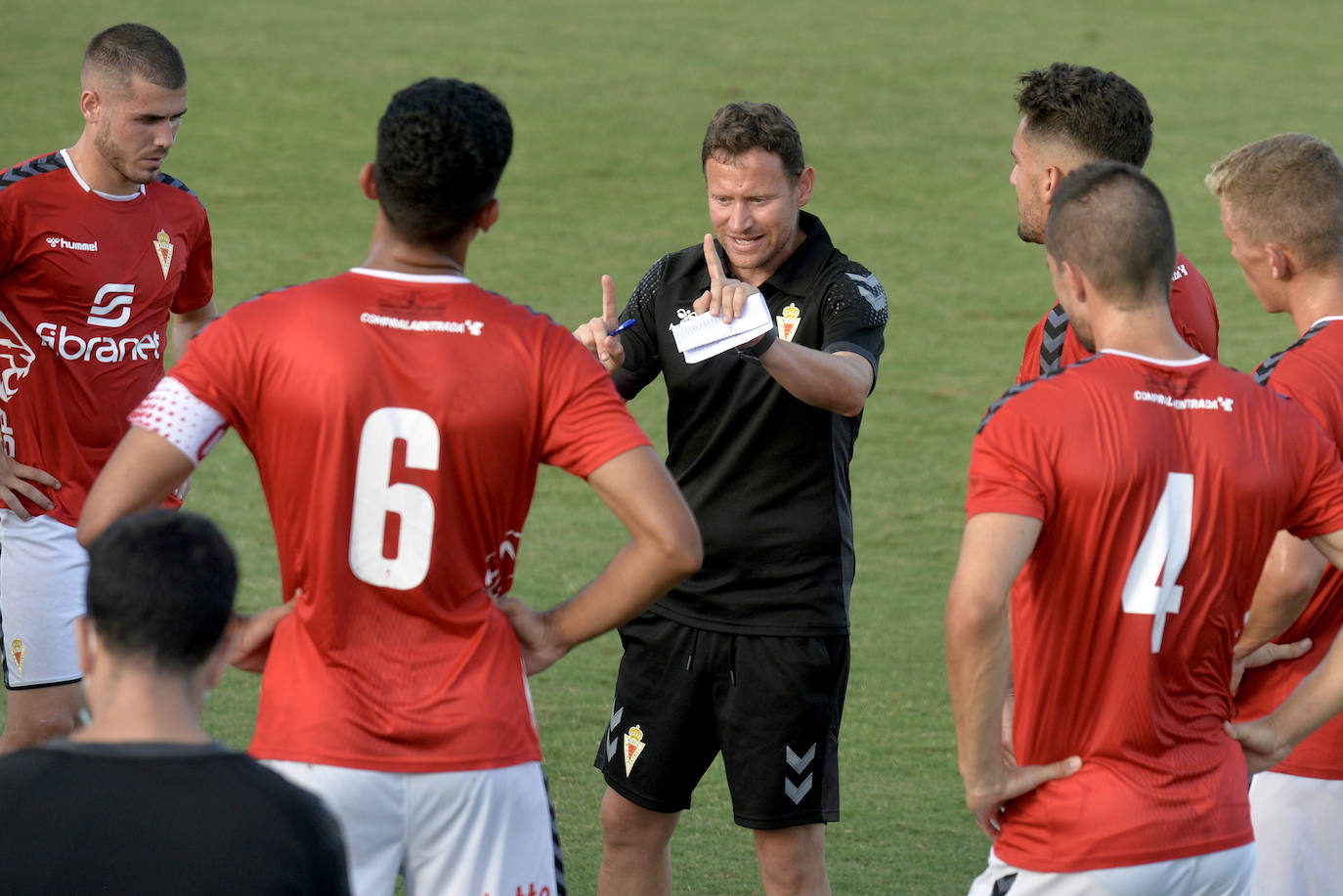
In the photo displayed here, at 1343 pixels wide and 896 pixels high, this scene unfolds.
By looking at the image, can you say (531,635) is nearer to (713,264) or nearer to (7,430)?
(713,264)

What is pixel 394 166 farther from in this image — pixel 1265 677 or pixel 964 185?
pixel 964 185

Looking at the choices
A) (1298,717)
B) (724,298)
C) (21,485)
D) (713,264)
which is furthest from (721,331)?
(21,485)

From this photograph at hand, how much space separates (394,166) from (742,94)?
49.0ft

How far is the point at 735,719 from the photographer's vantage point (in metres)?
4.35

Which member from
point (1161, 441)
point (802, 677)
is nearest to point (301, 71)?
point (802, 677)

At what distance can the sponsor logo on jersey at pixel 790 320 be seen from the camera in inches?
172

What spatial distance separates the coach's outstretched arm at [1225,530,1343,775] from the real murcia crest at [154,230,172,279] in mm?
3724

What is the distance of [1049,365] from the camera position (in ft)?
12.9

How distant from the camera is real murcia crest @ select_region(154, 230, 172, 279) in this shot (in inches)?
208

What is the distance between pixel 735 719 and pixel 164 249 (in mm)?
2537

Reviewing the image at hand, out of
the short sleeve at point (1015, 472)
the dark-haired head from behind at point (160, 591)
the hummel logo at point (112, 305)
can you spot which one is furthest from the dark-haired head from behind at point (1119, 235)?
the hummel logo at point (112, 305)

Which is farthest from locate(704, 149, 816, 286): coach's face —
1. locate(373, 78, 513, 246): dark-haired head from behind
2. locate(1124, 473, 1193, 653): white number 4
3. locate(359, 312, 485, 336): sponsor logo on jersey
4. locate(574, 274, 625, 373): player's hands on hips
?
locate(1124, 473, 1193, 653): white number 4

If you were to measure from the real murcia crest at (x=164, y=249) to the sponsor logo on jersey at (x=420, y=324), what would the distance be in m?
2.70

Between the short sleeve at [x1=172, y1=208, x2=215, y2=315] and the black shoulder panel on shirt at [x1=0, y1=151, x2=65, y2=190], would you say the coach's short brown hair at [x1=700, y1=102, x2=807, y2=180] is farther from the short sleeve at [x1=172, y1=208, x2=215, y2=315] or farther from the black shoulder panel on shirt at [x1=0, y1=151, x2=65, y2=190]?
the black shoulder panel on shirt at [x1=0, y1=151, x2=65, y2=190]
